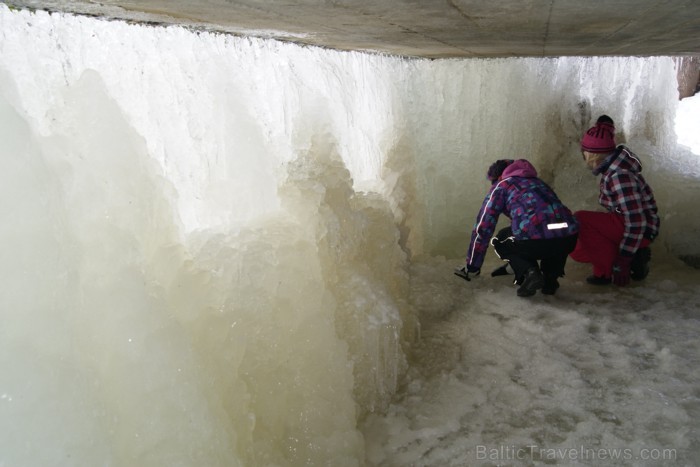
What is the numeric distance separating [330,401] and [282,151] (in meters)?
1.61

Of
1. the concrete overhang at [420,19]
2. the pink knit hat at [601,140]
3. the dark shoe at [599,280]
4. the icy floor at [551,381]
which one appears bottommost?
the icy floor at [551,381]

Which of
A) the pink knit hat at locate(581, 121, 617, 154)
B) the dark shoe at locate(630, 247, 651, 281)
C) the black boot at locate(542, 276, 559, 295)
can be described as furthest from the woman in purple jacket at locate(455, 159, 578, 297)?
the dark shoe at locate(630, 247, 651, 281)

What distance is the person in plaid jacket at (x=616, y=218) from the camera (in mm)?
3619

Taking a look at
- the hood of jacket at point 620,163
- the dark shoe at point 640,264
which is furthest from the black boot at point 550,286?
the hood of jacket at point 620,163

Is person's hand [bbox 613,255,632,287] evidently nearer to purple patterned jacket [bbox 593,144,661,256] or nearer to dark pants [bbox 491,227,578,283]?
A: purple patterned jacket [bbox 593,144,661,256]

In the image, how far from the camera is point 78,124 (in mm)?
2020

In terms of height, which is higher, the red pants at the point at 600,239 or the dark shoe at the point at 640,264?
the red pants at the point at 600,239

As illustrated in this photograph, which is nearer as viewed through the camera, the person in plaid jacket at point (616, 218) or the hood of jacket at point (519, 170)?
the hood of jacket at point (519, 170)

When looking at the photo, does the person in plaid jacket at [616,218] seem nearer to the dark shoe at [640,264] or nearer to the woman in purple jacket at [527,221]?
the dark shoe at [640,264]

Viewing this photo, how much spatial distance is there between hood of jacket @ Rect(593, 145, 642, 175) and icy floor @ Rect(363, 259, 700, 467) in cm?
93

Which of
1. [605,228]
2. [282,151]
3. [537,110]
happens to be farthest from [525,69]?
[282,151]

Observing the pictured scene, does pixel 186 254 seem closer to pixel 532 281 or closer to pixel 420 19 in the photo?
pixel 420 19

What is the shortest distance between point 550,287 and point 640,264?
0.81 m

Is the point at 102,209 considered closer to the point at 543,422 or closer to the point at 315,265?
the point at 315,265
